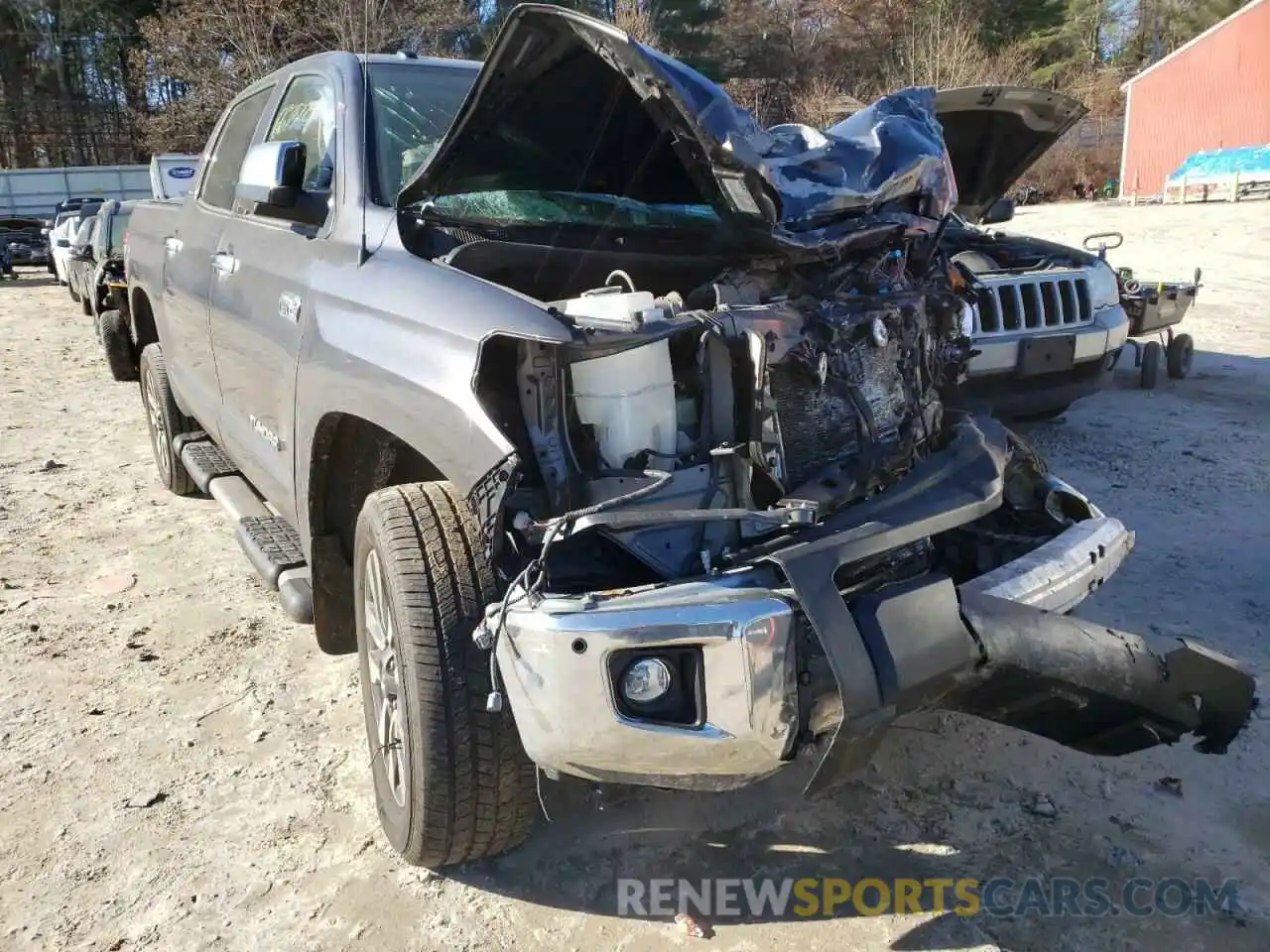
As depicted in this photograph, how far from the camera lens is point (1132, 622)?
12.6ft

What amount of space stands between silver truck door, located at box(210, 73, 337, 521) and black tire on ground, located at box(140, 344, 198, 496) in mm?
1575

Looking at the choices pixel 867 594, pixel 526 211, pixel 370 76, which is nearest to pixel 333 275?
pixel 526 211

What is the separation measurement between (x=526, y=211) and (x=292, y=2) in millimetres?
19548

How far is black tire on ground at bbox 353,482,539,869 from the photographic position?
230cm

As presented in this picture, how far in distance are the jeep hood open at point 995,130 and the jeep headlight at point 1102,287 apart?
4.73ft

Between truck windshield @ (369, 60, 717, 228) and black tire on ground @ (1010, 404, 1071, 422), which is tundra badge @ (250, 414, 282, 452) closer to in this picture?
truck windshield @ (369, 60, 717, 228)

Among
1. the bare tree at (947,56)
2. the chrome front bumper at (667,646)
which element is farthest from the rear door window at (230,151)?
the bare tree at (947,56)

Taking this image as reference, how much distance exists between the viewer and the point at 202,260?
4.26 m

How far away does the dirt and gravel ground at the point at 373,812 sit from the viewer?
2451mm

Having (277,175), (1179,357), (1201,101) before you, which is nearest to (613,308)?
(277,175)

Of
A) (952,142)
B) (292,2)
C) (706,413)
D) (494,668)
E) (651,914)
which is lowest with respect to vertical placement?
(651,914)

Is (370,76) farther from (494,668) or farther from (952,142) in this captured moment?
(952,142)

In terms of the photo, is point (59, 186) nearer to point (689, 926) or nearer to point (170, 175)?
point (170, 175)

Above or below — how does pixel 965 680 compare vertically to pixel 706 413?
below
